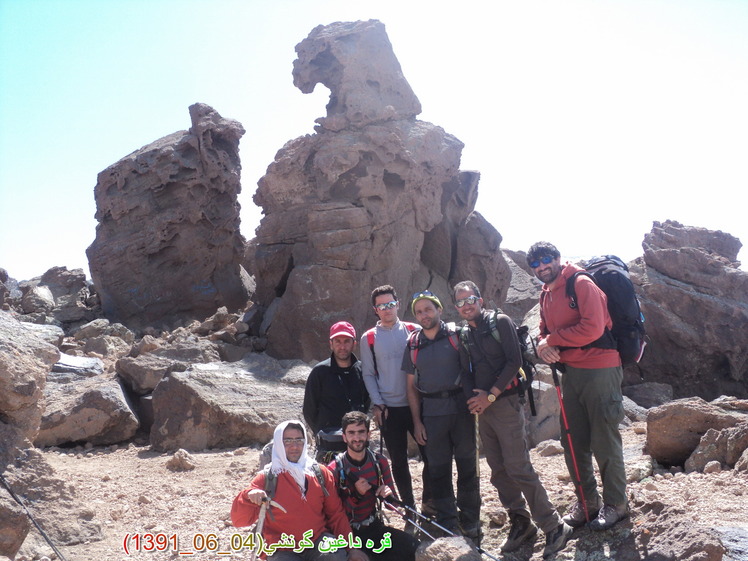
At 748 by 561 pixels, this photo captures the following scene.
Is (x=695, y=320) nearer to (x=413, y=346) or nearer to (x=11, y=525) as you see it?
(x=413, y=346)

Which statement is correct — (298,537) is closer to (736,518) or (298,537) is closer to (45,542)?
(45,542)

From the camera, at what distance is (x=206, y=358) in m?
12.6

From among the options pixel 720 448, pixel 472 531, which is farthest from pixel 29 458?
pixel 720 448

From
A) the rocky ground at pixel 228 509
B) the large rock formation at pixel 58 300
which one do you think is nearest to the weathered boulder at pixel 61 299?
the large rock formation at pixel 58 300

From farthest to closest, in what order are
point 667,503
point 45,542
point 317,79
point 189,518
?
point 317,79 < point 189,518 < point 45,542 < point 667,503

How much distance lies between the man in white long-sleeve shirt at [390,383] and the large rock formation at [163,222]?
14706 millimetres

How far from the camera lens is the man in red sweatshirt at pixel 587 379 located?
182 inches

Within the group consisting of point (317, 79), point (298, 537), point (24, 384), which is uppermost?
point (317, 79)

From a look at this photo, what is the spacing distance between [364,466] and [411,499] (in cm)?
116

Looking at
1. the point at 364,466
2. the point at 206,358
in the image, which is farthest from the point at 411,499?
the point at 206,358

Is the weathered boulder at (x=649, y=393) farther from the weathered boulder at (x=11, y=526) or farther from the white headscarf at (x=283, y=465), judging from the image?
the weathered boulder at (x=11, y=526)

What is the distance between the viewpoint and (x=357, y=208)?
14445 millimetres

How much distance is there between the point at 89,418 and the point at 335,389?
5464mm

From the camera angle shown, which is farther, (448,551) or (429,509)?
(429,509)
